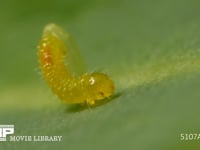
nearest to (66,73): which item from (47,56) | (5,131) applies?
(47,56)

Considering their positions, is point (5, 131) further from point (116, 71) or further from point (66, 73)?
point (116, 71)

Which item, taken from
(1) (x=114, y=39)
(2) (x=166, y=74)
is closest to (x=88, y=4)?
(1) (x=114, y=39)

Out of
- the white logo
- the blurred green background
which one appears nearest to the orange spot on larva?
the blurred green background

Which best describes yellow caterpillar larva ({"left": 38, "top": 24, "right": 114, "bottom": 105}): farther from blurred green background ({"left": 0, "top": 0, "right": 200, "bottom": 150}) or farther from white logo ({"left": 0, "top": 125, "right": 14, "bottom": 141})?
white logo ({"left": 0, "top": 125, "right": 14, "bottom": 141})

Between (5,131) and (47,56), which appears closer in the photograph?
(5,131)

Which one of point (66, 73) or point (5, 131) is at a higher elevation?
point (66, 73)

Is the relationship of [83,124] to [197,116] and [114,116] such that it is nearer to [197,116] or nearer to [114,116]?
[114,116]

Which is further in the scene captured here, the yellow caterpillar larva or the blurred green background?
the yellow caterpillar larva
